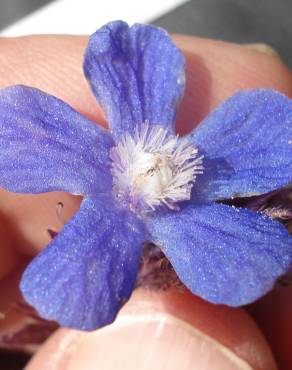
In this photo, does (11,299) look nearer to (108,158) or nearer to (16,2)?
(108,158)

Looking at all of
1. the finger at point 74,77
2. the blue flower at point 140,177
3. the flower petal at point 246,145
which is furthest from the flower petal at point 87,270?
the finger at point 74,77

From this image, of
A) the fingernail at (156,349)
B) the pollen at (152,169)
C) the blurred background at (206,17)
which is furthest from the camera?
the blurred background at (206,17)

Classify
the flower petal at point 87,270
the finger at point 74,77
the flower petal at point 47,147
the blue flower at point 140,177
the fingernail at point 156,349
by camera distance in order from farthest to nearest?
the finger at point 74,77 < the fingernail at point 156,349 < the flower petal at point 47,147 < the blue flower at point 140,177 < the flower petal at point 87,270

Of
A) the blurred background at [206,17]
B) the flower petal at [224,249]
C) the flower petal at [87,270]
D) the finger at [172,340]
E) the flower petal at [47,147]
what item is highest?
the flower petal at [47,147]

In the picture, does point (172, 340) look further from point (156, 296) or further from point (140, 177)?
point (140, 177)

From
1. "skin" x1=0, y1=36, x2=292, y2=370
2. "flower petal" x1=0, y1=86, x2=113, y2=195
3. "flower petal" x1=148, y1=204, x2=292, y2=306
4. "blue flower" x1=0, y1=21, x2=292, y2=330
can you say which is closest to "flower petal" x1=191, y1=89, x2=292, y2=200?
"blue flower" x1=0, y1=21, x2=292, y2=330

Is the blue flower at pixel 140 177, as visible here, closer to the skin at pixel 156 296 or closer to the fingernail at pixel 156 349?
the skin at pixel 156 296

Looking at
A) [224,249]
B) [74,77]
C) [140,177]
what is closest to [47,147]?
[140,177]
